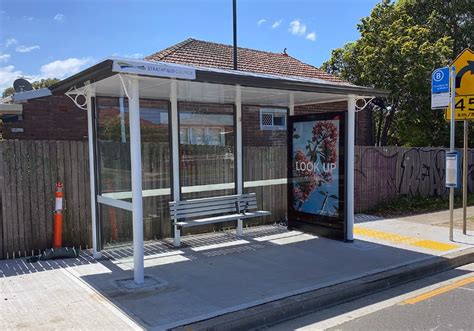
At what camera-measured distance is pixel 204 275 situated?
18.9ft

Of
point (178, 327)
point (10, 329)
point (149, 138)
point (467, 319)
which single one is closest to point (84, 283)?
point (10, 329)

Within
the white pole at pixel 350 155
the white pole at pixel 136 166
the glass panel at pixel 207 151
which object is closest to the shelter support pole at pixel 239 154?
the glass panel at pixel 207 151

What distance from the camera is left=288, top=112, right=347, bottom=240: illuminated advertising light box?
25.3ft

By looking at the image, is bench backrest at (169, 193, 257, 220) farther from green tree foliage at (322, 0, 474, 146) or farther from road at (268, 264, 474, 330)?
green tree foliage at (322, 0, 474, 146)

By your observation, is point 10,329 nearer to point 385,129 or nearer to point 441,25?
point 385,129

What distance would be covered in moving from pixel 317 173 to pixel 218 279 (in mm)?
3457

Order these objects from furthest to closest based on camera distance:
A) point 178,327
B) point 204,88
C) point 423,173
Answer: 1. point 423,173
2. point 204,88
3. point 178,327

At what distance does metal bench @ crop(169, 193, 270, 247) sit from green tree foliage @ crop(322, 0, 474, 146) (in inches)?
482

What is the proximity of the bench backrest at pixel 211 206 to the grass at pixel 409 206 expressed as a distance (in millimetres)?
4647

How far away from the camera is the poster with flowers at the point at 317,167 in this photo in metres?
7.80

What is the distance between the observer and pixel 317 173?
26.9 ft

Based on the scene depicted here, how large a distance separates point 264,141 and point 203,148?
5404mm

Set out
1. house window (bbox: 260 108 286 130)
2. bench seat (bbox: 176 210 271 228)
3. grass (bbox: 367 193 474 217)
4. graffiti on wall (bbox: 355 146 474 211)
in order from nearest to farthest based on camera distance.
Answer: bench seat (bbox: 176 210 271 228) → graffiti on wall (bbox: 355 146 474 211) → grass (bbox: 367 193 474 217) → house window (bbox: 260 108 286 130)

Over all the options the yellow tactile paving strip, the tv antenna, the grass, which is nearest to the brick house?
the tv antenna
